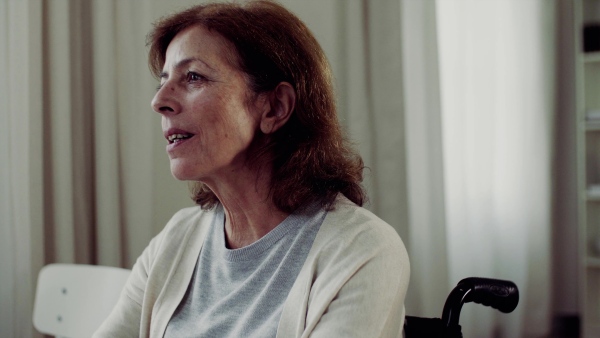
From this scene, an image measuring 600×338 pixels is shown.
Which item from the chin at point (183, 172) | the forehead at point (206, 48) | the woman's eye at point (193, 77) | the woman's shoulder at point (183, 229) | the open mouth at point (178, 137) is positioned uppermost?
the forehead at point (206, 48)

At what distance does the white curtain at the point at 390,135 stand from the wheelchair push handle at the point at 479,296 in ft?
5.75

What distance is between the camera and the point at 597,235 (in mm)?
2979

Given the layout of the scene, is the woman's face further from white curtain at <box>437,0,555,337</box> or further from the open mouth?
white curtain at <box>437,0,555,337</box>

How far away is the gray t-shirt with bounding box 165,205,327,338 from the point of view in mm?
1112

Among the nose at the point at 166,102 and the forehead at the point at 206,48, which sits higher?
the forehead at the point at 206,48

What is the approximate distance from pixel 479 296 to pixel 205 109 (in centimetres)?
60

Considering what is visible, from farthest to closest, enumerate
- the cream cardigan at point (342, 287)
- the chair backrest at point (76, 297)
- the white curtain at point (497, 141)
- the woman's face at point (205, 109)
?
1. the white curtain at point (497, 141)
2. the chair backrest at point (76, 297)
3. the woman's face at point (205, 109)
4. the cream cardigan at point (342, 287)

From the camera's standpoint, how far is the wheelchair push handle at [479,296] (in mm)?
1077

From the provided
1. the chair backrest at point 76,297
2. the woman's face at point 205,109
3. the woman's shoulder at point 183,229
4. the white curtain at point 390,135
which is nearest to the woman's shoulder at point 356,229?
the woman's face at point 205,109

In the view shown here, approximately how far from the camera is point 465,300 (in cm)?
108

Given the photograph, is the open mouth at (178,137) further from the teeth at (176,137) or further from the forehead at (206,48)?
the forehead at (206,48)

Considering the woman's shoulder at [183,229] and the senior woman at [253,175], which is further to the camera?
the woman's shoulder at [183,229]

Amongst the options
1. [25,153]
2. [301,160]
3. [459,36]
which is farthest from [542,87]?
[25,153]

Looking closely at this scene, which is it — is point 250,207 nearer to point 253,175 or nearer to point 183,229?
point 253,175
